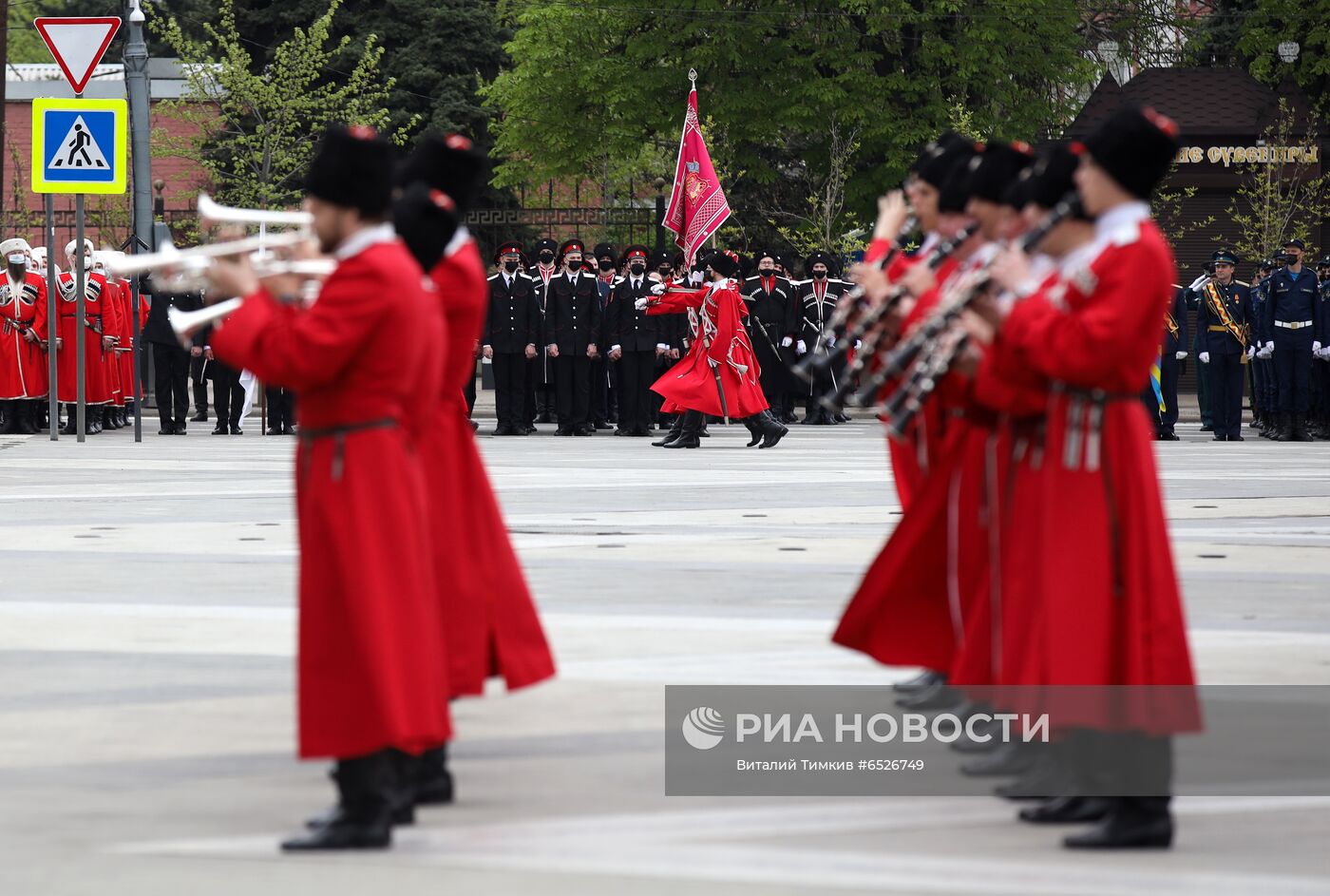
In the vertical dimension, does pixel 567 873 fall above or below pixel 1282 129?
below

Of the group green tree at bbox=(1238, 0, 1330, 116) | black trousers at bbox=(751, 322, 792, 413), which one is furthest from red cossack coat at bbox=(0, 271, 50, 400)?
green tree at bbox=(1238, 0, 1330, 116)

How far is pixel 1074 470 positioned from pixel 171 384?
20.8 m

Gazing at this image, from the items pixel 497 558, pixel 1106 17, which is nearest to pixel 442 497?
pixel 497 558

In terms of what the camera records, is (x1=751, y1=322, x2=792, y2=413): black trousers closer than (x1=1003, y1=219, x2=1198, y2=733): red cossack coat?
No

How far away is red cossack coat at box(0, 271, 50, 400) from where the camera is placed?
25.6m

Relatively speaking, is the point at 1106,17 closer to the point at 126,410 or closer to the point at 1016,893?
the point at 126,410

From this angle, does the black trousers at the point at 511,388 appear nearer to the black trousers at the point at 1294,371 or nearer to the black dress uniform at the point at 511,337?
the black dress uniform at the point at 511,337

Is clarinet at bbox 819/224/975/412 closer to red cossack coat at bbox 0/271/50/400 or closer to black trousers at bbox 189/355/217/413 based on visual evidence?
red cossack coat at bbox 0/271/50/400

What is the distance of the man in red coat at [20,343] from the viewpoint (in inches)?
1010

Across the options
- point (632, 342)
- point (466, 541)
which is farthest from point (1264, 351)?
point (466, 541)

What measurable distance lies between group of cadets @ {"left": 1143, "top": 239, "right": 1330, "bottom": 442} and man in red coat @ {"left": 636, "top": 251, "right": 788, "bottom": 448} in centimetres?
520

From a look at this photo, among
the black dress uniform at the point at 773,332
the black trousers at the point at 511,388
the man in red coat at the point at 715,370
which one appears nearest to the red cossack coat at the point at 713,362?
the man in red coat at the point at 715,370

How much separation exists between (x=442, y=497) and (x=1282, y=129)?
3181cm

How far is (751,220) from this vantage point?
42219mm
